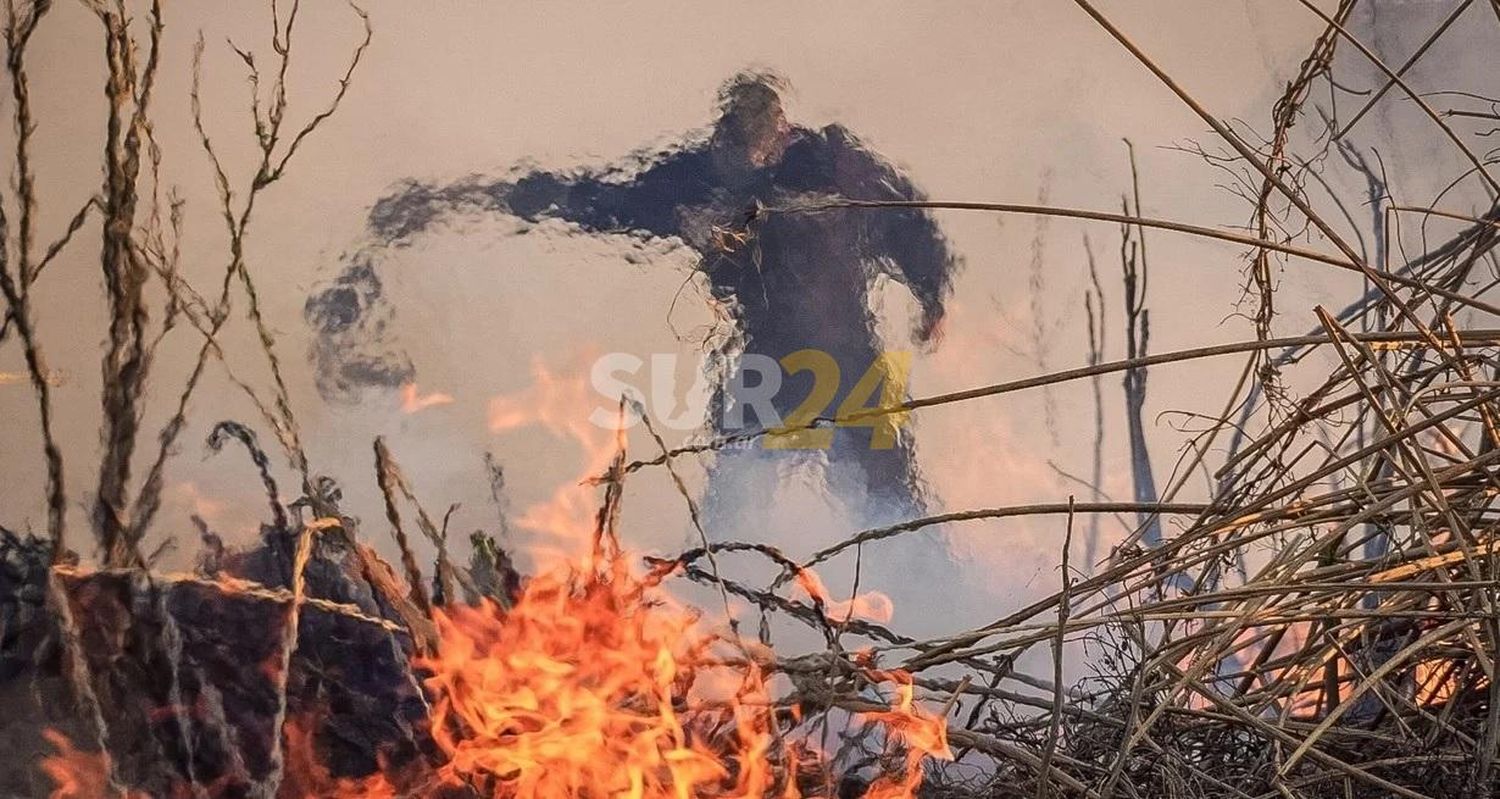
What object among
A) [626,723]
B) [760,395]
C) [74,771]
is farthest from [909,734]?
[74,771]

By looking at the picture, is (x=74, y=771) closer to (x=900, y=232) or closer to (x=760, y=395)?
(x=760, y=395)

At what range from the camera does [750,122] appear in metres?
1.34

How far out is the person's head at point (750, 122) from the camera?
52.4 inches

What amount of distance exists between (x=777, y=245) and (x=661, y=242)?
12cm

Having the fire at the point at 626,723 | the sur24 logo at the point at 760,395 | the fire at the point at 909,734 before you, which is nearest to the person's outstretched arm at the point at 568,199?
the sur24 logo at the point at 760,395

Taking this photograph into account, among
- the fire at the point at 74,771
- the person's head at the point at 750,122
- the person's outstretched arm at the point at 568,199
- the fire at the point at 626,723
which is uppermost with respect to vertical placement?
the person's head at the point at 750,122

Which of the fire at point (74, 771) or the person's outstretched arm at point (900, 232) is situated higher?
the person's outstretched arm at point (900, 232)

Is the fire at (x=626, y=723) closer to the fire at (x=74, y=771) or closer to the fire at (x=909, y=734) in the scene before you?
the fire at (x=909, y=734)

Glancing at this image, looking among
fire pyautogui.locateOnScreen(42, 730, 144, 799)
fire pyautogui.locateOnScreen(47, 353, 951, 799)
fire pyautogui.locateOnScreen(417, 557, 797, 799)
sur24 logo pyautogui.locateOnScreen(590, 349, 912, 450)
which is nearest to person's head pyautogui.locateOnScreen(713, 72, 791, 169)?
sur24 logo pyautogui.locateOnScreen(590, 349, 912, 450)

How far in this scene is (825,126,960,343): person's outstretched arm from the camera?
4.47 ft

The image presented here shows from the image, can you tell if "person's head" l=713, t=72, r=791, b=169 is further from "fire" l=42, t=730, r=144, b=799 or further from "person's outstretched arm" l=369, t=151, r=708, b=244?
"fire" l=42, t=730, r=144, b=799

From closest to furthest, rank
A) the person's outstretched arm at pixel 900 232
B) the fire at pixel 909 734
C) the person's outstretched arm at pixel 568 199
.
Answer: the fire at pixel 909 734
the person's outstretched arm at pixel 568 199
the person's outstretched arm at pixel 900 232

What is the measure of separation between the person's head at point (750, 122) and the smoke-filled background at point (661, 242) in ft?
0.06

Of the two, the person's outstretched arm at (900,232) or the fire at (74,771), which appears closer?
the fire at (74,771)
